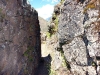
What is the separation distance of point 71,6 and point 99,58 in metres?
7.85

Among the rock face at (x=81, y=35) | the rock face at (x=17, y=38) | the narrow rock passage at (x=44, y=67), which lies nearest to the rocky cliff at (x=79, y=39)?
the rock face at (x=81, y=35)

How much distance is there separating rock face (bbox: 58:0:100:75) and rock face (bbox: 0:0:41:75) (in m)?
5.71

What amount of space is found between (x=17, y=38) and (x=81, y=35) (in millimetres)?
9079

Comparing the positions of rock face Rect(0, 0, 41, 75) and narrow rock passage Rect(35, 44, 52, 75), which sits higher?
rock face Rect(0, 0, 41, 75)

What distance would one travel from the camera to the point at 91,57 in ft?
74.8

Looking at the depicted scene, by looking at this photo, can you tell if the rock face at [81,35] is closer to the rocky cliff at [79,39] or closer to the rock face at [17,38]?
the rocky cliff at [79,39]

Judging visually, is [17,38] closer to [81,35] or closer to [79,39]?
[79,39]

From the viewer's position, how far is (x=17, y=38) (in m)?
29.7

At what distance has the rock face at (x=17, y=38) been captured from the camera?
27.6m

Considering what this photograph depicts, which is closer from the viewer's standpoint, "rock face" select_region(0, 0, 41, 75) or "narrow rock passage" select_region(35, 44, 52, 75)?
"rock face" select_region(0, 0, 41, 75)

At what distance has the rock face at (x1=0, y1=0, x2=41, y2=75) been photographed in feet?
90.5

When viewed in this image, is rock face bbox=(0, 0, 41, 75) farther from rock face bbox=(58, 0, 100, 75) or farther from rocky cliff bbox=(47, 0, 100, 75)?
rock face bbox=(58, 0, 100, 75)

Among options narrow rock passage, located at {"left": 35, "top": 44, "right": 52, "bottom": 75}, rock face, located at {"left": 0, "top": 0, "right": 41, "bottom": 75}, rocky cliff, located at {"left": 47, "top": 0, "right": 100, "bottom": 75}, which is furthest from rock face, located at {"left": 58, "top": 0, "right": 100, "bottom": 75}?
narrow rock passage, located at {"left": 35, "top": 44, "right": 52, "bottom": 75}

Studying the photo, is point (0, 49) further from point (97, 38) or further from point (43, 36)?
point (43, 36)
